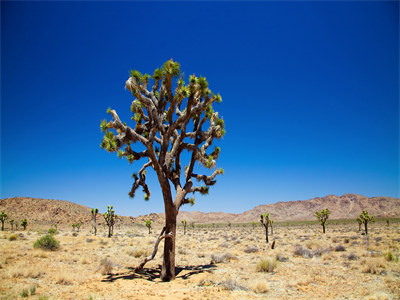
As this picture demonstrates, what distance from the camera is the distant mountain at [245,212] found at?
8356 cm

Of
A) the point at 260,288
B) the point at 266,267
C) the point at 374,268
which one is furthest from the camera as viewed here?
the point at 266,267

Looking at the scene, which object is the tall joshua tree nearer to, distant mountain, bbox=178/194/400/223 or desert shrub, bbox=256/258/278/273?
desert shrub, bbox=256/258/278/273

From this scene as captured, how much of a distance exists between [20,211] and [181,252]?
93472 millimetres

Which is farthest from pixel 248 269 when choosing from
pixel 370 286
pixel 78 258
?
pixel 78 258

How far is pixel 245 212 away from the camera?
602ft

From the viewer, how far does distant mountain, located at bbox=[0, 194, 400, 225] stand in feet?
274

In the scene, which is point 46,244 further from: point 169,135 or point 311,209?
point 311,209

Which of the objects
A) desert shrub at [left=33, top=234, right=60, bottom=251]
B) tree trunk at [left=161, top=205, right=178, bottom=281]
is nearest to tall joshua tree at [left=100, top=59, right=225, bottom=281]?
tree trunk at [left=161, top=205, right=178, bottom=281]

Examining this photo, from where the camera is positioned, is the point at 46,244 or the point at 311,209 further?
the point at 311,209

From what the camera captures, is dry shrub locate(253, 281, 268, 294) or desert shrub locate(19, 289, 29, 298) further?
dry shrub locate(253, 281, 268, 294)

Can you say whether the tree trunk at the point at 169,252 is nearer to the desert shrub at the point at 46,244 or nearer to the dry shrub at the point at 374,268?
the dry shrub at the point at 374,268

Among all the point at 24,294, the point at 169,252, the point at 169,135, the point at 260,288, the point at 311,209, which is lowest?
the point at 311,209

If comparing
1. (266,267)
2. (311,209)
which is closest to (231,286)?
(266,267)

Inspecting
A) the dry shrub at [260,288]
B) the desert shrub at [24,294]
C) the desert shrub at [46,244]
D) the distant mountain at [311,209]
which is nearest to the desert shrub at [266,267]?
the dry shrub at [260,288]
